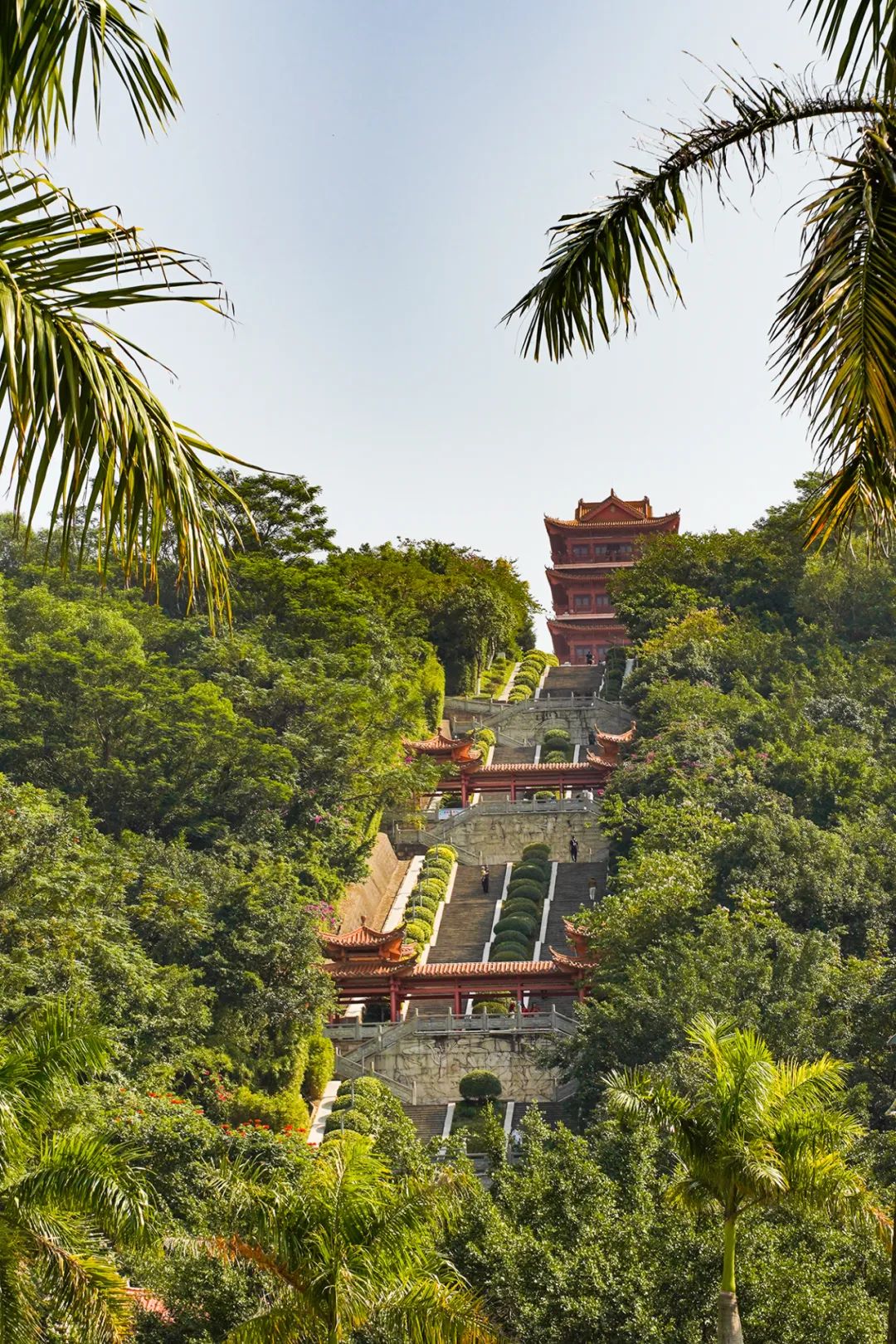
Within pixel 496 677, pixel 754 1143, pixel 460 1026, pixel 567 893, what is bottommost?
pixel 460 1026

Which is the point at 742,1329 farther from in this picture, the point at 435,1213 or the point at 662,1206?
the point at 435,1213

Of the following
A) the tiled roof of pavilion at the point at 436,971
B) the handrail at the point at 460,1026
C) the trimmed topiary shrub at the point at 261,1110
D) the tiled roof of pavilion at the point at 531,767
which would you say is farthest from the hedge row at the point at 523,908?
the trimmed topiary shrub at the point at 261,1110

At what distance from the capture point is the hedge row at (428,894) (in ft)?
115

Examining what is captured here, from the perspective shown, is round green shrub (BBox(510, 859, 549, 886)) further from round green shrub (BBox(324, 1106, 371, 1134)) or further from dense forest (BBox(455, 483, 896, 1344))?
round green shrub (BBox(324, 1106, 371, 1134))

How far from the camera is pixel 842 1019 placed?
22.6m

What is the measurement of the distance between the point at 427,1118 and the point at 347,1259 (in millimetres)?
16641

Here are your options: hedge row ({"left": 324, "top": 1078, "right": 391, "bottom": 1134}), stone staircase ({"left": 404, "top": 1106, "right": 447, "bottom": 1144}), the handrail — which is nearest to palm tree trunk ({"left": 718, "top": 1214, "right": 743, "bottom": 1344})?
hedge row ({"left": 324, "top": 1078, "right": 391, "bottom": 1134})

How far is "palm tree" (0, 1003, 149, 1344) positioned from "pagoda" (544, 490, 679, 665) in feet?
187

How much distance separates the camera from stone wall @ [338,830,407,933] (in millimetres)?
34844

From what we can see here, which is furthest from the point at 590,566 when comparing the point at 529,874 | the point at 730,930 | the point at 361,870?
the point at 730,930

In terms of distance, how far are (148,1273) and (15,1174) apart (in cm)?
502

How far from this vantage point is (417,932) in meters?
35.0

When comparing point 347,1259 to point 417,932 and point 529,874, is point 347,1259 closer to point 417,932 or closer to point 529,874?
point 417,932

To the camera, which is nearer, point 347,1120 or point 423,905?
point 347,1120
